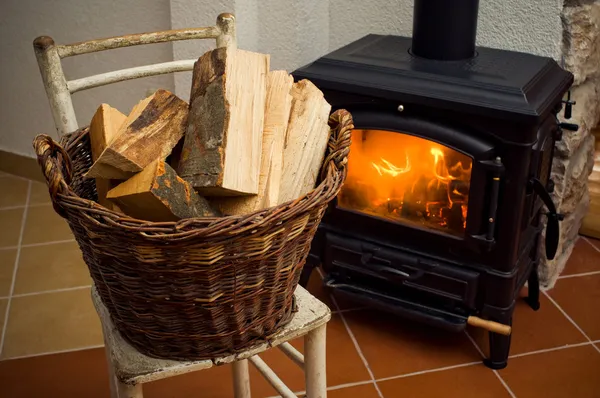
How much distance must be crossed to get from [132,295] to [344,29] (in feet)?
4.88

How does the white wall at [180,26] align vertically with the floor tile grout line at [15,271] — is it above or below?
above

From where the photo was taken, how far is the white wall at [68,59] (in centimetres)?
251

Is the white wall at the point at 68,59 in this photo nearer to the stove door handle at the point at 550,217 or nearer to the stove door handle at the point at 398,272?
the stove door handle at the point at 398,272

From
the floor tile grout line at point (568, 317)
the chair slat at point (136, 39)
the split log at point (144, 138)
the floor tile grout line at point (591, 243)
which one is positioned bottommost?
the floor tile grout line at point (568, 317)

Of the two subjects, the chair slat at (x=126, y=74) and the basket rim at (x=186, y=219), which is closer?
the basket rim at (x=186, y=219)

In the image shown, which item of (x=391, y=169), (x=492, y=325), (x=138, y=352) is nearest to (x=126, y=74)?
(x=138, y=352)

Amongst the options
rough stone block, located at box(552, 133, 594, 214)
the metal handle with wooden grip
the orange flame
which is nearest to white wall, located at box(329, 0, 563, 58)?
rough stone block, located at box(552, 133, 594, 214)

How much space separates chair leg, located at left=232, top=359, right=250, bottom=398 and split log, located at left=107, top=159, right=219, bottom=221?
0.70 meters

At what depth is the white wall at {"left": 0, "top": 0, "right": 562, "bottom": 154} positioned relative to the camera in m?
1.90

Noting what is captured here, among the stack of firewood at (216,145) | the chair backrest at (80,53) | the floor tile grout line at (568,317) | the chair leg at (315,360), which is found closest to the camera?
the stack of firewood at (216,145)

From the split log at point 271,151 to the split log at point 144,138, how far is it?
12 cm

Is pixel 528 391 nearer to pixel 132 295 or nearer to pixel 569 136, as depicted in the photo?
pixel 569 136

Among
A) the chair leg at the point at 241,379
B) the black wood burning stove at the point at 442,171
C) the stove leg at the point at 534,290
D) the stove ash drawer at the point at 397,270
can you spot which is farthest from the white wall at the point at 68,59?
the stove leg at the point at 534,290

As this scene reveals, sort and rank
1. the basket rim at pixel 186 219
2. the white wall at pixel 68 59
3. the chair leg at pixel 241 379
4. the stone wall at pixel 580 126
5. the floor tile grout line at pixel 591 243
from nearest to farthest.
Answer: the basket rim at pixel 186 219
the chair leg at pixel 241 379
the stone wall at pixel 580 126
the floor tile grout line at pixel 591 243
the white wall at pixel 68 59
